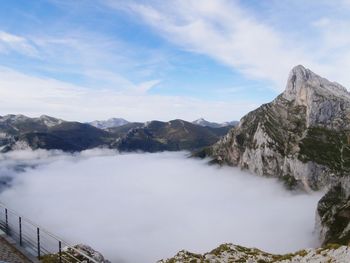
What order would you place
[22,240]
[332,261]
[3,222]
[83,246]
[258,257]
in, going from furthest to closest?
[83,246] < [258,257] < [3,222] < [22,240] < [332,261]

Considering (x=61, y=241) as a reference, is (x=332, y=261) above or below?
below

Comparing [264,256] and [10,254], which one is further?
[264,256]

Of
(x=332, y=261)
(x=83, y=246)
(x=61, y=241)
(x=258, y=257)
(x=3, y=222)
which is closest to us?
(x=61, y=241)

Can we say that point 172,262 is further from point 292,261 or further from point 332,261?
point 332,261

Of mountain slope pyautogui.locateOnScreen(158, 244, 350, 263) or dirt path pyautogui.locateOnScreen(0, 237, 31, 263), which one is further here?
mountain slope pyautogui.locateOnScreen(158, 244, 350, 263)

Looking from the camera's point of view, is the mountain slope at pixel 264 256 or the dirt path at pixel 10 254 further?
the mountain slope at pixel 264 256

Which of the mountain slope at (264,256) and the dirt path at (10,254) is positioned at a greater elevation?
the dirt path at (10,254)

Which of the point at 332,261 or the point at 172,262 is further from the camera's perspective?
the point at 172,262

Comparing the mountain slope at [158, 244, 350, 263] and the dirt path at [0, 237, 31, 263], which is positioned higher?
the dirt path at [0, 237, 31, 263]

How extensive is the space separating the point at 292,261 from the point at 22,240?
2045 centimetres

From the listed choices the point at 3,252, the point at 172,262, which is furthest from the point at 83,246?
the point at 3,252

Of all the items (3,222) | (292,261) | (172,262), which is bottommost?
(172,262)

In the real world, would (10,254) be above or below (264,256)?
above

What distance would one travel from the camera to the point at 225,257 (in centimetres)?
4341
